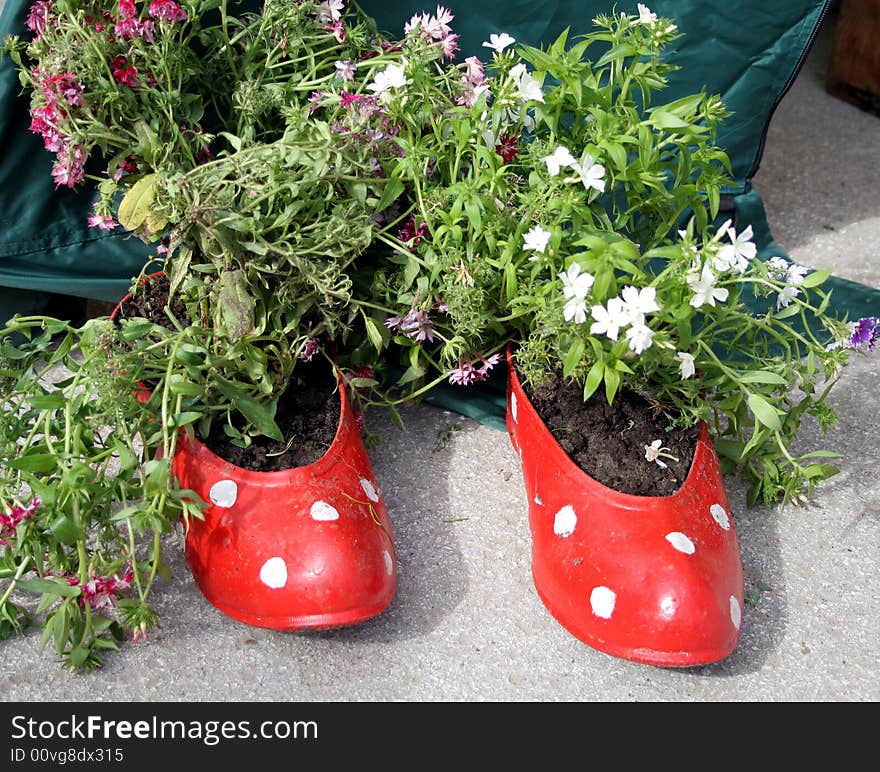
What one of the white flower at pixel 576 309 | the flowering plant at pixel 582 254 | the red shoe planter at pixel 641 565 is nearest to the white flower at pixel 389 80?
the flowering plant at pixel 582 254

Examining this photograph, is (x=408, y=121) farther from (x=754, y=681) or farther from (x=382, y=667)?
(x=754, y=681)

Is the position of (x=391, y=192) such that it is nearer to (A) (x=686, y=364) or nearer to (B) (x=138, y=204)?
(B) (x=138, y=204)

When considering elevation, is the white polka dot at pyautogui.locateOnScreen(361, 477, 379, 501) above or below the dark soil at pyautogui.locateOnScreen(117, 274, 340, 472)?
below

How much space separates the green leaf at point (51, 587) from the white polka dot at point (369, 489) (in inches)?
14.2

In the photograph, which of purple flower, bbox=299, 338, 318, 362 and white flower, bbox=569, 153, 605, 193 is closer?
white flower, bbox=569, 153, 605, 193

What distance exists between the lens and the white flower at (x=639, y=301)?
1.23 meters

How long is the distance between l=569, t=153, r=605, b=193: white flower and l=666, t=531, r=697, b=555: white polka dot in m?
0.42

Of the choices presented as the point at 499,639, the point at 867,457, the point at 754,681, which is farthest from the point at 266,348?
the point at 867,457

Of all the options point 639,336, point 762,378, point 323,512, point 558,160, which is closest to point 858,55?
point 762,378

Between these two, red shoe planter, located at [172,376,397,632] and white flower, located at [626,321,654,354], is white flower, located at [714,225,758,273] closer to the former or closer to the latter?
white flower, located at [626,321,654,354]

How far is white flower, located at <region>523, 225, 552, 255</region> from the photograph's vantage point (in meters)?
1.32

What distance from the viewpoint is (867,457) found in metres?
1.66

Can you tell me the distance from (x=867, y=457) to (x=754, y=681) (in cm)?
51

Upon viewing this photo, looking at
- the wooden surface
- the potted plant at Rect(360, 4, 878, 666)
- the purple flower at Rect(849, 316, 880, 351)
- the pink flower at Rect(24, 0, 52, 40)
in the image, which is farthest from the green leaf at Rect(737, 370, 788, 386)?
the wooden surface
